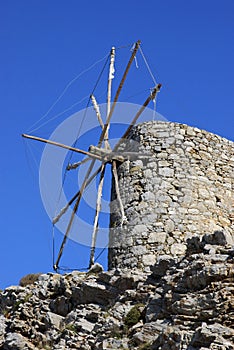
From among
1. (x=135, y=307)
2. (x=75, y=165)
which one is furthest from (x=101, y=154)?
(x=135, y=307)

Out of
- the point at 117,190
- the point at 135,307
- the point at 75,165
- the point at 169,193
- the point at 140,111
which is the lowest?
the point at 135,307

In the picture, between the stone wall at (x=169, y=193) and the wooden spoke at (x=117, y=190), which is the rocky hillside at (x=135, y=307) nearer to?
the stone wall at (x=169, y=193)

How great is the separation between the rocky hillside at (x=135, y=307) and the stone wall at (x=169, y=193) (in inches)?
53.6

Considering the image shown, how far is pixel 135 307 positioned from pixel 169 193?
4052 mm

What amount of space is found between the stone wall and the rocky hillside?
1360mm

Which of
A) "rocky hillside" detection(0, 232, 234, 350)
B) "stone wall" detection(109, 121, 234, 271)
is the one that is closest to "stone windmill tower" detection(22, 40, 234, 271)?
"stone wall" detection(109, 121, 234, 271)

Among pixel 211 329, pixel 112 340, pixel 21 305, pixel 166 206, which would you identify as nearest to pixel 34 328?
pixel 21 305

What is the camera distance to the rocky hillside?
1048 cm

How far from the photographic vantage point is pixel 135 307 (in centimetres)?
1238

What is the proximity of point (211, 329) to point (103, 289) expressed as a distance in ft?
13.2

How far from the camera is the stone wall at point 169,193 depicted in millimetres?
15289

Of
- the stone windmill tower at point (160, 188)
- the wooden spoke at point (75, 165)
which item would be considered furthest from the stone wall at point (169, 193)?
the wooden spoke at point (75, 165)

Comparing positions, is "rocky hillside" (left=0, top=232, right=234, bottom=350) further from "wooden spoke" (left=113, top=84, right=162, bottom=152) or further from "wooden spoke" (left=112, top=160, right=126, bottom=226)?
"wooden spoke" (left=113, top=84, right=162, bottom=152)

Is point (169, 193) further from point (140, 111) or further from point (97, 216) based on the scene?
point (140, 111)
